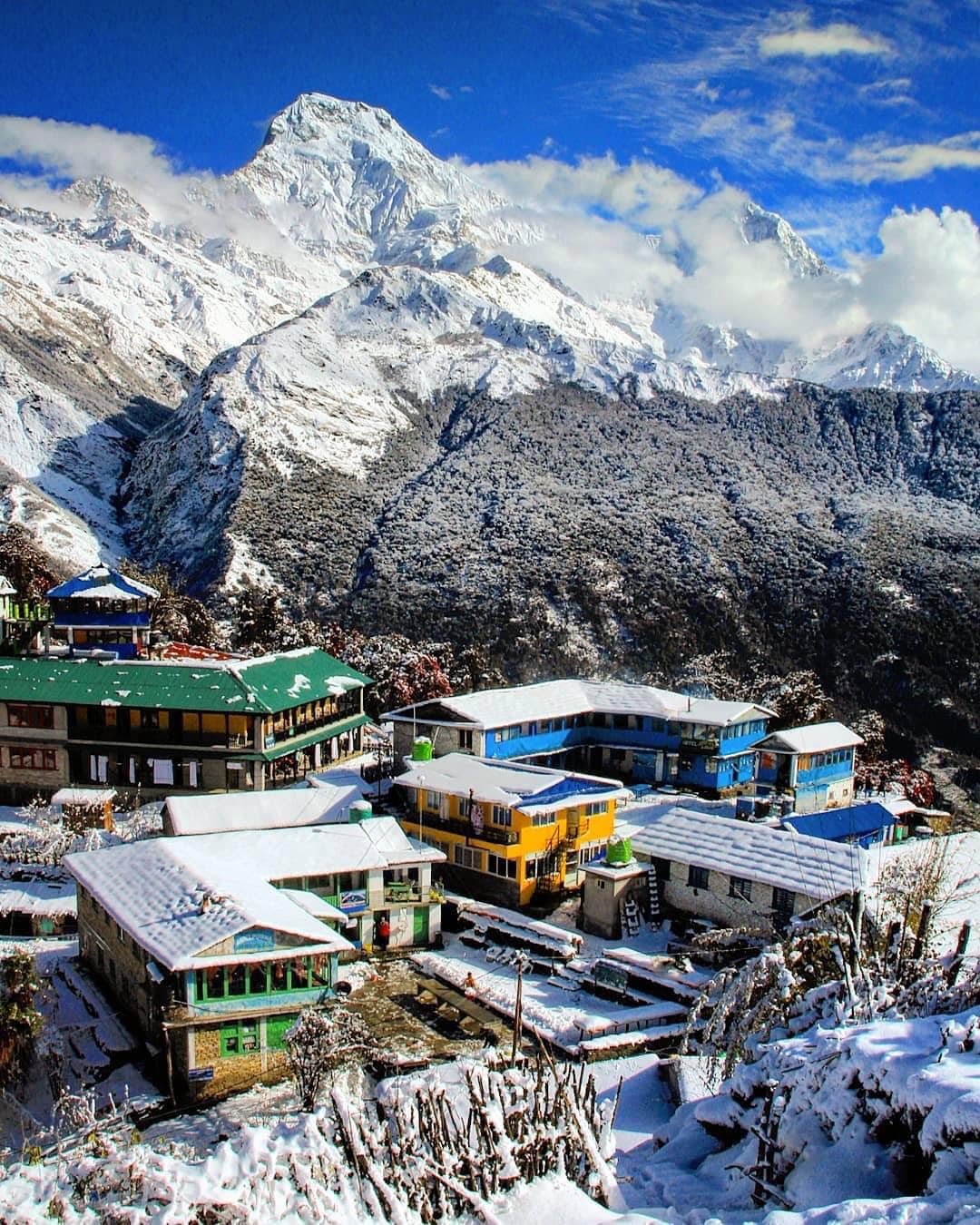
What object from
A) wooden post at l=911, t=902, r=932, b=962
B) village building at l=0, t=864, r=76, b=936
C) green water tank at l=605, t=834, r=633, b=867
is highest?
wooden post at l=911, t=902, r=932, b=962

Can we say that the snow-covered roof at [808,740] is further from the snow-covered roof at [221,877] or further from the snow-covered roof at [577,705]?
the snow-covered roof at [221,877]

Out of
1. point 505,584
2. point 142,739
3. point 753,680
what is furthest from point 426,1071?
point 505,584

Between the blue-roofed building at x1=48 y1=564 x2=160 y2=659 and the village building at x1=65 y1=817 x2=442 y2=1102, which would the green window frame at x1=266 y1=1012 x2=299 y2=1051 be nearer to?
the village building at x1=65 y1=817 x2=442 y2=1102

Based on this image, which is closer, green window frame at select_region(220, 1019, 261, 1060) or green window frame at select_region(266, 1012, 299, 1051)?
green window frame at select_region(220, 1019, 261, 1060)

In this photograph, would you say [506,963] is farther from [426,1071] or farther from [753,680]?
[753,680]

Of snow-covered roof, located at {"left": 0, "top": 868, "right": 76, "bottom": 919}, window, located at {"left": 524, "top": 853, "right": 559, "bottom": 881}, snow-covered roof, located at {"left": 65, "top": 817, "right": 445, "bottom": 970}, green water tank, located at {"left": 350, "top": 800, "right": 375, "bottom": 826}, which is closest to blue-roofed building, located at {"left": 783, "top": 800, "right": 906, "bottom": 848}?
window, located at {"left": 524, "top": 853, "right": 559, "bottom": 881}

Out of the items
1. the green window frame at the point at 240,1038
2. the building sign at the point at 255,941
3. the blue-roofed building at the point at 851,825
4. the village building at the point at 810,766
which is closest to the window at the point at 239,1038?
the green window frame at the point at 240,1038

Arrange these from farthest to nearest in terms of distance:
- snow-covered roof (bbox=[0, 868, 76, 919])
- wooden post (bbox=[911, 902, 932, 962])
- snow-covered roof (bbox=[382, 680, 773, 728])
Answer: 1. snow-covered roof (bbox=[382, 680, 773, 728])
2. snow-covered roof (bbox=[0, 868, 76, 919])
3. wooden post (bbox=[911, 902, 932, 962])
